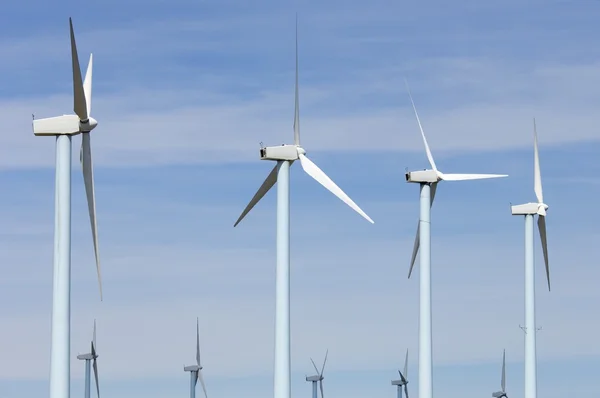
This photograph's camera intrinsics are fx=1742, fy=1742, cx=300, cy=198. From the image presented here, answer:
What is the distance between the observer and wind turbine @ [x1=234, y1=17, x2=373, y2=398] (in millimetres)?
80688

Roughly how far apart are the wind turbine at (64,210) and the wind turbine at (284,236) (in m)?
13.7

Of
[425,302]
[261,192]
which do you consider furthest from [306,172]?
[425,302]

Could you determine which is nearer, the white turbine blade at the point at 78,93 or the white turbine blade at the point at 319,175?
the white turbine blade at the point at 78,93

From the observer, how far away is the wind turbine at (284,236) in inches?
3177

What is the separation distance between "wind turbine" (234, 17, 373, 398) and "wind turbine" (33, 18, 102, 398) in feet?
44.9

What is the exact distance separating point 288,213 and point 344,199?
8.98ft

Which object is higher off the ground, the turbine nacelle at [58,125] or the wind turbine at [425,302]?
the turbine nacelle at [58,125]

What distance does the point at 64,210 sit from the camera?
66562 mm

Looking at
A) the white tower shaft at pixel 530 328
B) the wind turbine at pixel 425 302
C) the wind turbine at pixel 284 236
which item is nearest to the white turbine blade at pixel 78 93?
the wind turbine at pixel 284 236

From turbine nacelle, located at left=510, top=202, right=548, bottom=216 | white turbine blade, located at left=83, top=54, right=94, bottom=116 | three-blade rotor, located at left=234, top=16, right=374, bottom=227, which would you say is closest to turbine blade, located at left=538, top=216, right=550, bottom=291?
turbine nacelle, located at left=510, top=202, right=548, bottom=216

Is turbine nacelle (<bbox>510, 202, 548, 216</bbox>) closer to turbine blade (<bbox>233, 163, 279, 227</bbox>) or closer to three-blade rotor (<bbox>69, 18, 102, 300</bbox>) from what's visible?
turbine blade (<bbox>233, 163, 279, 227</bbox>)

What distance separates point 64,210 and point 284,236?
57.8ft

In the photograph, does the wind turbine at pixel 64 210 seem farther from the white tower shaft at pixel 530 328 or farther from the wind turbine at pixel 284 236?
the white tower shaft at pixel 530 328

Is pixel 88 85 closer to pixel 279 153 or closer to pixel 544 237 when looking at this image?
pixel 279 153
